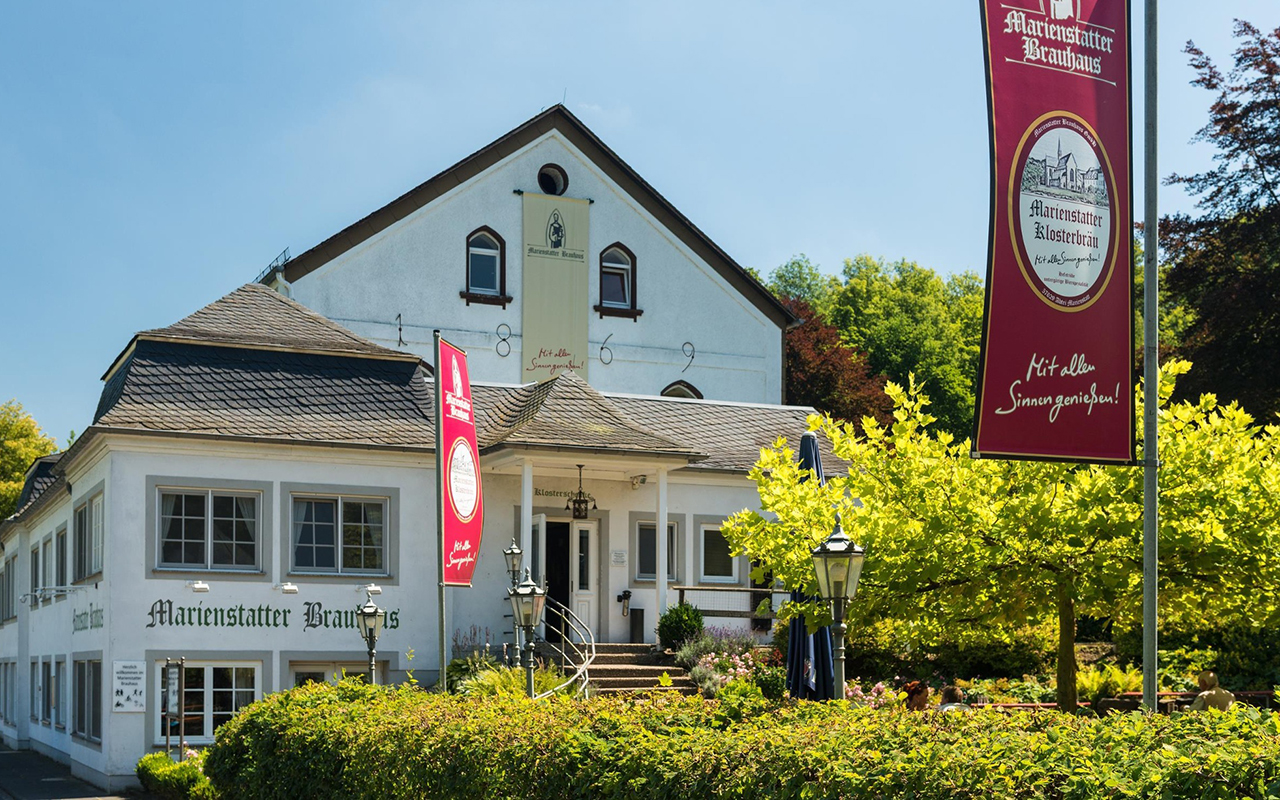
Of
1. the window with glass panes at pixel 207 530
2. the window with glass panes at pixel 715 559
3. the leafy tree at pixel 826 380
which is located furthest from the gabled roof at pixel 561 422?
the leafy tree at pixel 826 380

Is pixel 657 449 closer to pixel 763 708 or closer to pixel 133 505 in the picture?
pixel 133 505

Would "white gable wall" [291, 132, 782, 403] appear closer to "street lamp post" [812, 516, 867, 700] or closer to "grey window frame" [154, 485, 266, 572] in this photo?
"grey window frame" [154, 485, 266, 572]

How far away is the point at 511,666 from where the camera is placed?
22.3 meters

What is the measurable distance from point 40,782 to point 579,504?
10470 mm

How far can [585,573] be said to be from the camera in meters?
26.1

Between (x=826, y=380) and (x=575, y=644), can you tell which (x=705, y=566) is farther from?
(x=826, y=380)

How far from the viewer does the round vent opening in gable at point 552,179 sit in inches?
1471

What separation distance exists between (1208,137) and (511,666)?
20.4 meters

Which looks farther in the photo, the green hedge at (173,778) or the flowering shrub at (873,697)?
the green hedge at (173,778)

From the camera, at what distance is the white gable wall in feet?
115

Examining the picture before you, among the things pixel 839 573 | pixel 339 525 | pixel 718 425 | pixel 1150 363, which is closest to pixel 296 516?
pixel 339 525

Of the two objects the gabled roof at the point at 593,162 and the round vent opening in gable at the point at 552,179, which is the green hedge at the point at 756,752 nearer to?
the gabled roof at the point at 593,162

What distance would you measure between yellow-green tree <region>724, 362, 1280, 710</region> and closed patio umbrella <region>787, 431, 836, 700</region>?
147 cm

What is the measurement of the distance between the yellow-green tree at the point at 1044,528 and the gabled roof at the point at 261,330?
1200cm
